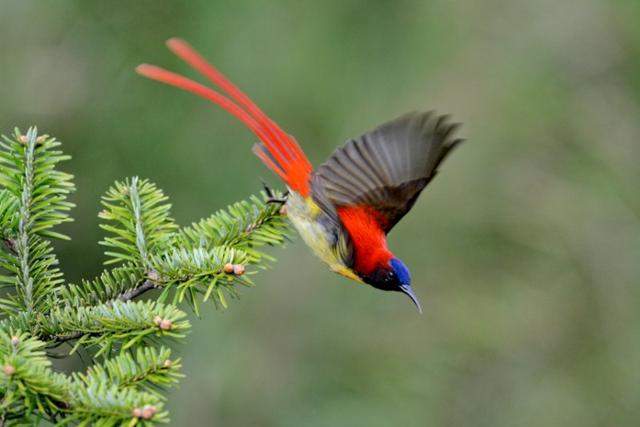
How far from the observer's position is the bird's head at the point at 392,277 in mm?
2998

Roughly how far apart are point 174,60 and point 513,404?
288 cm

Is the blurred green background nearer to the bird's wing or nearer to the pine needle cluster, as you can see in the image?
the bird's wing

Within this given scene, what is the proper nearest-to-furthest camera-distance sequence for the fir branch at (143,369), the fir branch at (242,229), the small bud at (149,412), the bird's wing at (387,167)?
→ the small bud at (149,412)
the fir branch at (143,369)
the fir branch at (242,229)
the bird's wing at (387,167)

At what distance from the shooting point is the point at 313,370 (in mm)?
4922

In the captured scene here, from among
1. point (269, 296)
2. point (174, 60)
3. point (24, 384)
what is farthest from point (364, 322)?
point (24, 384)

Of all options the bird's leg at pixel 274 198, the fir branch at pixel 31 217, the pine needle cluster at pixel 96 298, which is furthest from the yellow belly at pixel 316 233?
the fir branch at pixel 31 217

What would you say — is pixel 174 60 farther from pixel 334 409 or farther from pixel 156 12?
pixel 334 409

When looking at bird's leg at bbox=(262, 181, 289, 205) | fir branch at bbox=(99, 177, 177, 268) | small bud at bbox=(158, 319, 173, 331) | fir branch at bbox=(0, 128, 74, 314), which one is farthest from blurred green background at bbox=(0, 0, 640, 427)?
small bud at bbox=(158, 319, 173, 331)

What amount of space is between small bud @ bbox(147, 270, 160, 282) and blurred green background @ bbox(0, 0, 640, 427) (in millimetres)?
2654

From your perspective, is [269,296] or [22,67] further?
[269,296]

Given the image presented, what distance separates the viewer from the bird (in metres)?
2.58

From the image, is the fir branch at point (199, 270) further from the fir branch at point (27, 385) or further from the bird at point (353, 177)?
the bird at point (353, 177)

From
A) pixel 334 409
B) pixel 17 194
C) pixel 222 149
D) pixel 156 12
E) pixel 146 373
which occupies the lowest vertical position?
pixel 146 373

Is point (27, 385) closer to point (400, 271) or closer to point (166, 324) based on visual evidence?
point (166, 324)
